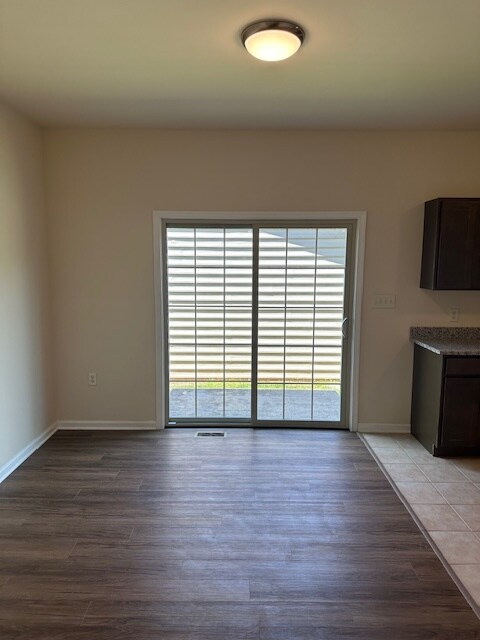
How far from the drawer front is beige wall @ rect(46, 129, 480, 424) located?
1.92 feet

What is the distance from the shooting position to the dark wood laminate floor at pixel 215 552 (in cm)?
178

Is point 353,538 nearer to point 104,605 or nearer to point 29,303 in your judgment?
point 104,605

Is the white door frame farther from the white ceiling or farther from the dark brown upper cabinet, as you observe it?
the white ceiling

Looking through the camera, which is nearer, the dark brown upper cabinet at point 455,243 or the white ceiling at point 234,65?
the white ceiling at point 234,65

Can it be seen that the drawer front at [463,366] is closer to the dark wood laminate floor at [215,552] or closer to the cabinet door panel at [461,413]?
the cabinet door panel at [461,413]

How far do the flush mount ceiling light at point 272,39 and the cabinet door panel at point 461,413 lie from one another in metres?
2.63

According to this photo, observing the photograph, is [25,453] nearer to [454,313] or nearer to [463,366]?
[463,366]

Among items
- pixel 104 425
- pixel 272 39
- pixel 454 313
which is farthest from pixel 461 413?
pixel 104 425

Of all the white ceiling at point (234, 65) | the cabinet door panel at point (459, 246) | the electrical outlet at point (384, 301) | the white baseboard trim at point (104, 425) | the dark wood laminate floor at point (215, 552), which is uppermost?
the white ceiling at point (234, 65)

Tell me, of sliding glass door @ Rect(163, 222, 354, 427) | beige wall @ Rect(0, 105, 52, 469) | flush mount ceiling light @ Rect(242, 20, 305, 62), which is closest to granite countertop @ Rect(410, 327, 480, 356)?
sliding glass door @ Rect(163, 222, 354, 427)

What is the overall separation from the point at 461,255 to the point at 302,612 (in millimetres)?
2887

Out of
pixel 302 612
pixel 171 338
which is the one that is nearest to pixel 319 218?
pixel 171 338

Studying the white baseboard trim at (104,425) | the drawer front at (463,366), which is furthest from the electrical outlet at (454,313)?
the white baseboard trim at (104,425)

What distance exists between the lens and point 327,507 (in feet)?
8.64
